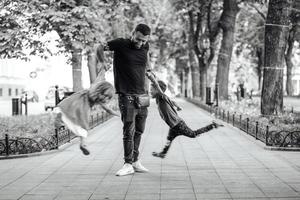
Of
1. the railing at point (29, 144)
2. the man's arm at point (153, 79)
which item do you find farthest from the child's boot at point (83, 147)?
the railing at point (29, 144)

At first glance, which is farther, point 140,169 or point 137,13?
point 137,13

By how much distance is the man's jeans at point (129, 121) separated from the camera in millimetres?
7383

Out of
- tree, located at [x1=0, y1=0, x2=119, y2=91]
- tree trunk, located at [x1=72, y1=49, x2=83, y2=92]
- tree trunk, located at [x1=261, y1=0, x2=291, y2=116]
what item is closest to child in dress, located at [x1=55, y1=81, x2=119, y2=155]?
tree trunk, located at [x1=261, y1=0, x2=291, y2=116]

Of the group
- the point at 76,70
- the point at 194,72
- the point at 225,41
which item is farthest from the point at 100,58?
the point at 194,72

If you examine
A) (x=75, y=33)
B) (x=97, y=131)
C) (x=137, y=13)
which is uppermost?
(x=137, y=13)

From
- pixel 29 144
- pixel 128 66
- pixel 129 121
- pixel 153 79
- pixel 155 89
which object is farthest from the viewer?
pixel 29 144

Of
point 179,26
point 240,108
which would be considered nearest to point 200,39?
point 179,26

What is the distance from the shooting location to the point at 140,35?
7.14m

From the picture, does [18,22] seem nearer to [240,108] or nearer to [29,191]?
[240,108]

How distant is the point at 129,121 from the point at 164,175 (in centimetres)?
95

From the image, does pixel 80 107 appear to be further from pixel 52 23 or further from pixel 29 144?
pixel 52 23

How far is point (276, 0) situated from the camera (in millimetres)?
14859

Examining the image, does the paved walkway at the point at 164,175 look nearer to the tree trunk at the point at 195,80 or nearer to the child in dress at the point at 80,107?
the child in dress at the point at 80,107

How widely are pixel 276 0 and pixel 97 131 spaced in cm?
628
